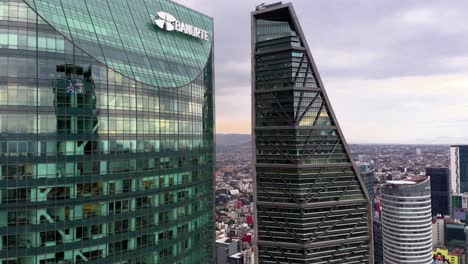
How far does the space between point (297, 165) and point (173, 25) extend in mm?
74426

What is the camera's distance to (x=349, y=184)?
15350 cm

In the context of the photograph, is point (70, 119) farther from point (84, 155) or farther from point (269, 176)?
point (269, 176)

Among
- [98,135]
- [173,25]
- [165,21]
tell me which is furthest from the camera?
[173,25]

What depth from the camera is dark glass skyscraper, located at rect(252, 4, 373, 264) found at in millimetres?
147375

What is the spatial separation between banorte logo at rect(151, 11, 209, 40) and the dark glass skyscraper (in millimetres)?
51048

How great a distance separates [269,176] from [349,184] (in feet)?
105

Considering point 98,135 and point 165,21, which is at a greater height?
point 165,21

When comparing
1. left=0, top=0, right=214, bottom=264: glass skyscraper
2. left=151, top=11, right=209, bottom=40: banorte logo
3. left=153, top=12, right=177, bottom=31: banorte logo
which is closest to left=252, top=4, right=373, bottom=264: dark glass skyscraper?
left=151, top=11, right=209, bottom=40: banorte logo

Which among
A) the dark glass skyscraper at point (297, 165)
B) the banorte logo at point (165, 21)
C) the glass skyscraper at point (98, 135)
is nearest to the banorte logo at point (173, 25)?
the banorte logo at point (165, 21)

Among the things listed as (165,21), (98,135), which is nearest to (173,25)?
(165,21)

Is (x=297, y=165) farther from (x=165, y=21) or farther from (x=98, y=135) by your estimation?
(x=98, y=135)

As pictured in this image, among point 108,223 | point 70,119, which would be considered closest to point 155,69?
point 70,119

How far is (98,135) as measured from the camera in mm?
72562

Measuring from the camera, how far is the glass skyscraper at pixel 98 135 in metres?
63.9
